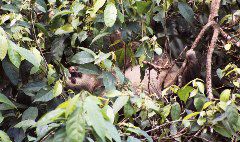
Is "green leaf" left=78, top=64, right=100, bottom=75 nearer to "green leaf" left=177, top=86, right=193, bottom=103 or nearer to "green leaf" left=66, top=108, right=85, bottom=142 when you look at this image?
"green leaf" left=177, top=86, right=193, bottom=103

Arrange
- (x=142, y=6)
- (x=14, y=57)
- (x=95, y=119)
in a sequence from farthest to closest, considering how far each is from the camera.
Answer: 1. (x=142, y=6)
2. (x=14, y=57)
3. (x=95, y=119)

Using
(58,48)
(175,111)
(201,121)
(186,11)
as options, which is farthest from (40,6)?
(201,121)

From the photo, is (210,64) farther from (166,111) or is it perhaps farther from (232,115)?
(232,115)

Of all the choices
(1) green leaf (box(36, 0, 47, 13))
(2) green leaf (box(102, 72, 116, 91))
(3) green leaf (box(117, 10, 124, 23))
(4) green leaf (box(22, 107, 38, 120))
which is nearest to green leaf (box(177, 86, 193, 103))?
(2) green leaf (box(102, 72, 116, 91))

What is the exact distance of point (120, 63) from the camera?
6.45 feet

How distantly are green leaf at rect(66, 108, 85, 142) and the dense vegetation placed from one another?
34 cm

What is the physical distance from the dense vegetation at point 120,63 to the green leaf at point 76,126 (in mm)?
342

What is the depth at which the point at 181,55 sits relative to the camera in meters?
2.24

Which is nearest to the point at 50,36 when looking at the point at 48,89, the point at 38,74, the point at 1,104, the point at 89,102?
the point at 38,74

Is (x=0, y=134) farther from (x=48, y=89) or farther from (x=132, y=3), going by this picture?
(x=132, y=3)

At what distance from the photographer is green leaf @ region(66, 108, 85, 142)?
919 millimetres

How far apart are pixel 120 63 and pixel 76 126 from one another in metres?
1.05

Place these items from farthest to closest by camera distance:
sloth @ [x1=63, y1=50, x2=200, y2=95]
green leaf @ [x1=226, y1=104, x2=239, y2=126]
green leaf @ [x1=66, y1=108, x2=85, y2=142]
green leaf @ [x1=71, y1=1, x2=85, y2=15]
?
1. sloth @ [x1=63, y1=50, x2=200, y2=95]
2. green leaf @ [x1=71, y1=1, x2=85, y2=15]
3. green leaf @ [x1=226, y1=104, x2=239, y2=126]
4. green leaf @ [x1=66, y1=108, x2=85, y2=142]

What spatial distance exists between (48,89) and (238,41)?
105 centimetres
